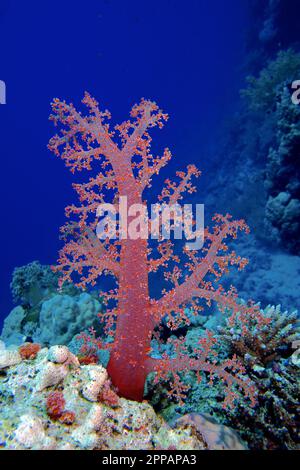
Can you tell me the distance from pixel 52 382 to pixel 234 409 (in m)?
1.76

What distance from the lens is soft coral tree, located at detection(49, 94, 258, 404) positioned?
9.66 ft

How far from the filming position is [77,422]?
227 cm

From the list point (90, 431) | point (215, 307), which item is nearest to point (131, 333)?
point (90, 431)

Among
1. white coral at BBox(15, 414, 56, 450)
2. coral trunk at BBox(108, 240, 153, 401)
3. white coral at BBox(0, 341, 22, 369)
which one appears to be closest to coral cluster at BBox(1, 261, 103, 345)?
white coral at BBox(0, 341, 22, 369)

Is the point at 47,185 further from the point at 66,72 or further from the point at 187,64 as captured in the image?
the point at 187,64

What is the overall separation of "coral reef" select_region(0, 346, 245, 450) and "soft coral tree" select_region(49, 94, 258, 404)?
37cm

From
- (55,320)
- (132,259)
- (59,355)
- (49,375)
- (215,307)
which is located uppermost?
(132,259)

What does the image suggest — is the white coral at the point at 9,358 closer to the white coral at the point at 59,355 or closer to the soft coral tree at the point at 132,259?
the white coral at the point at 59,355

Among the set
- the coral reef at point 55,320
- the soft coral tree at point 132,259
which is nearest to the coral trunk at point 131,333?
the soft coral tree at point 132,259

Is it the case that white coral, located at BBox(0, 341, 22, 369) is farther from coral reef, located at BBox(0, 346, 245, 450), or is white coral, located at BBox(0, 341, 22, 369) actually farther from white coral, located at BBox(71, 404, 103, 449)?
white coral, located at BBox(71, 404, 103, 449)

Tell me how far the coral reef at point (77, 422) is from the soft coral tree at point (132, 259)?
37cm

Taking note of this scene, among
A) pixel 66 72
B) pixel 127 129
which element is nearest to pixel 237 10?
pixel 66 72

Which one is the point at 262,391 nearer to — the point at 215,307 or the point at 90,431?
the point at 90,431

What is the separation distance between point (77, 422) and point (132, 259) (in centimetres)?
143
